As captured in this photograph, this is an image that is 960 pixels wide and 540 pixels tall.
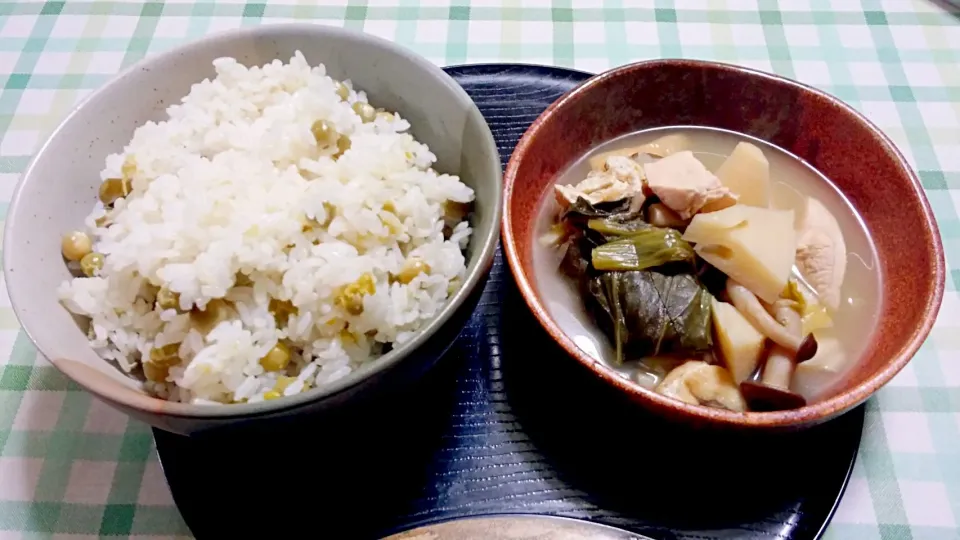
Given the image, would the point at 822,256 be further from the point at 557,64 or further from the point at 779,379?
the point at 557,64

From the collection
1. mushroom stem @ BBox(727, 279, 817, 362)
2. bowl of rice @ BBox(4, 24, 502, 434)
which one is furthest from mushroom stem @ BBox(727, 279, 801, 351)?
bowl of rice @ BBox(4, 24, 502, 434)

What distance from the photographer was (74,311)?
58.9 inches

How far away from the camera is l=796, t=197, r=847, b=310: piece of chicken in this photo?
1.80 metres

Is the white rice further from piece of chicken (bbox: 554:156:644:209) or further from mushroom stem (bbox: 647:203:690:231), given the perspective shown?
mushroom stem (bbox: 647:203:690:231)

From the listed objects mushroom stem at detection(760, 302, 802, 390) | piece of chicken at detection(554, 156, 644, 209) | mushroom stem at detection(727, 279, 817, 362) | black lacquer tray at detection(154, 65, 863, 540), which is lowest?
black lacquer tray at detection(154, 65, 863, 540)

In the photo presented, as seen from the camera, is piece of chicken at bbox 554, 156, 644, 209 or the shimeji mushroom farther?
piece of chicken at bbox 554, 156, 644, 209

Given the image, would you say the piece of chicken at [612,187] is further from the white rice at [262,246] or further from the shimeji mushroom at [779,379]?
the shimeji mushroom at [779,379]

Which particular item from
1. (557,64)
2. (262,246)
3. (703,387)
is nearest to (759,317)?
(703,387)

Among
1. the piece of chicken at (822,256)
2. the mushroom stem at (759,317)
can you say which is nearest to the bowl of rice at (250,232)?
the mushroom stem at (759,317)

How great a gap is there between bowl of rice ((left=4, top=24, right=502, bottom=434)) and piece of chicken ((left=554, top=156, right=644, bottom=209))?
30cm

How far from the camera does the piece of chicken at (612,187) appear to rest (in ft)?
5.91

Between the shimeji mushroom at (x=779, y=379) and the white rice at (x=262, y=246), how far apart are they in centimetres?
71

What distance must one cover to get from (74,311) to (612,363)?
1220 mm

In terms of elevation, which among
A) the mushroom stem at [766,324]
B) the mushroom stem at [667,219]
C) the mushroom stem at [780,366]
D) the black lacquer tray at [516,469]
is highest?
the mushroom stem at [667,219]
